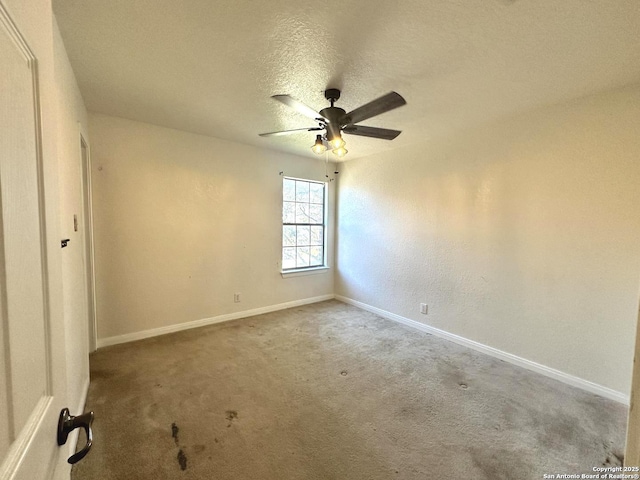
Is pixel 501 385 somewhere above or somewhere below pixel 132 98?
below

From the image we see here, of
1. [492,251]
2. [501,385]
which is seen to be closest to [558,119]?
[492,251]

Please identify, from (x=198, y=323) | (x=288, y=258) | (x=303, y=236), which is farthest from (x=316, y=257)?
(x=198, y=323)

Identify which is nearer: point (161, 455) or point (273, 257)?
point (161, 455)

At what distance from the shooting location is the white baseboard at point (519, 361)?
2238 mm

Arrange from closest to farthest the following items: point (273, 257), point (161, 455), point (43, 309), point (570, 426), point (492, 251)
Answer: point (43, 309) → point (161, 455) → point (570, 426) → point (492, 251) → point (273, 257)

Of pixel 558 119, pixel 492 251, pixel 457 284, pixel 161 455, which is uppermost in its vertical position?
pixel 558 119

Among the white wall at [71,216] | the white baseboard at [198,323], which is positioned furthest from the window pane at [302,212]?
the white wall at [71,216]

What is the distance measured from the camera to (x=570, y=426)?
6.30 feet

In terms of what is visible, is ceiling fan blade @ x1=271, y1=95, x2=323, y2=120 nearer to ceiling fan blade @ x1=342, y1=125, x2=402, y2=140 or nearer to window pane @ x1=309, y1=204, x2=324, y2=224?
ceiling fan blade @ x1=342, y1=125, x2=402, y2=140

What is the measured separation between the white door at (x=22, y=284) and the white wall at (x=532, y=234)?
130 inches

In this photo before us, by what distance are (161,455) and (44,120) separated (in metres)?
1.89

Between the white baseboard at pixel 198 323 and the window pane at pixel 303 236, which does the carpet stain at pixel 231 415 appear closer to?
the white baseboard at pixel 198 323

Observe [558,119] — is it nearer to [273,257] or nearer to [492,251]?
[492,251]

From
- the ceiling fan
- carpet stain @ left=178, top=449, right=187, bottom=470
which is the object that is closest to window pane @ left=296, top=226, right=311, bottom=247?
the ceiling fan
